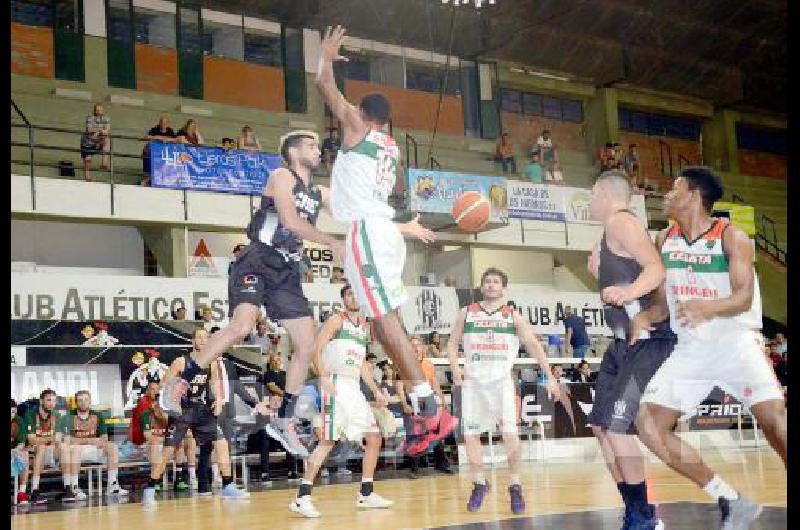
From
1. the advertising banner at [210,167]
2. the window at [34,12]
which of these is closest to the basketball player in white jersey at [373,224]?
the advertising banner at [210,167]

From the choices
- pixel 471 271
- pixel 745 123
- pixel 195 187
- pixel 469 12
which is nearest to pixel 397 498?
pixel 471 271

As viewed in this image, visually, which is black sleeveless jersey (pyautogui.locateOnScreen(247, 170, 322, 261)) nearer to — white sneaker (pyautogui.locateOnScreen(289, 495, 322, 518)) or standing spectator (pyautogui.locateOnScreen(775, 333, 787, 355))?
white sneaker (pyautogui.locateOnScreen(289, 495, 322, 518))

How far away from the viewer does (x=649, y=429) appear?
5180mm

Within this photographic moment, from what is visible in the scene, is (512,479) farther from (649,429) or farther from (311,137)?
(311,137)

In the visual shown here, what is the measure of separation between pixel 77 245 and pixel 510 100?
4623mm

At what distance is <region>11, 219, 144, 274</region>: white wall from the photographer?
32.7ft

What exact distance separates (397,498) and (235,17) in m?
4.92

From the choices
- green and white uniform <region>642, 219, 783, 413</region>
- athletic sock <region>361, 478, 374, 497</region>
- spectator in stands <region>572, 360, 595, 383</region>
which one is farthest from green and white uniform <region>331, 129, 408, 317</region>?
spectator in stands <region>572, 360, 595, 383</region>

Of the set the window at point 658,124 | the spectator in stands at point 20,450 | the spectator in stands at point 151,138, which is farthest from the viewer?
the window at point 658,124

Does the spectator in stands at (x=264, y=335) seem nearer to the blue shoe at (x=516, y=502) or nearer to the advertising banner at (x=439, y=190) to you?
the advertising banner at (x=439, y=190)

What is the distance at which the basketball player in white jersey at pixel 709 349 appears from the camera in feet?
16.0

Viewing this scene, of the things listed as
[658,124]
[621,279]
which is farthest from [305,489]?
[658,124]

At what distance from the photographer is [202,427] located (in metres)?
7.94

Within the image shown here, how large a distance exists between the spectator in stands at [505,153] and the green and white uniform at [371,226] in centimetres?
388
